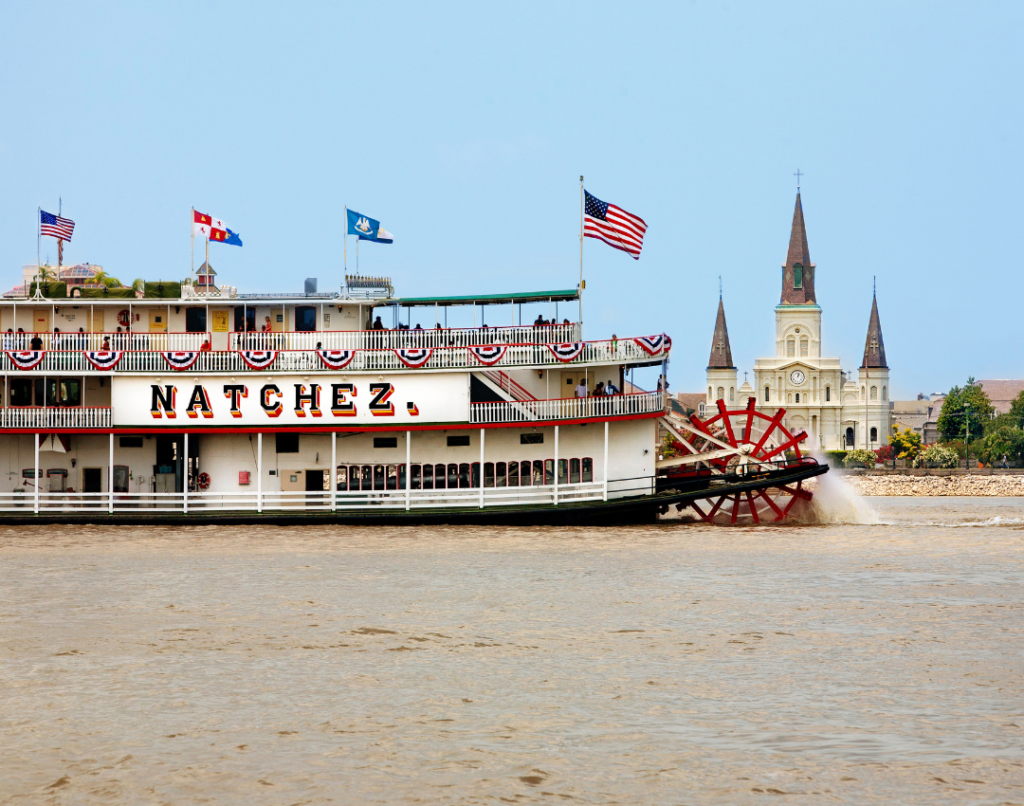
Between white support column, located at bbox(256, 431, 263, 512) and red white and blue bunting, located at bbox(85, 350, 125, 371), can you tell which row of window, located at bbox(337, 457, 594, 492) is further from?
red white and blue bunting, located at bbox(85, 350, 125, 371)

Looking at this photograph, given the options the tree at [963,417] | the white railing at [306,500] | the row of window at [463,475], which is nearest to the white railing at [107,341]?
the white railing at [306,500]

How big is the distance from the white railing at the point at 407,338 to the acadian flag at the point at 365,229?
13.3ft

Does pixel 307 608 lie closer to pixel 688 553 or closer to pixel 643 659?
pixel 643 659

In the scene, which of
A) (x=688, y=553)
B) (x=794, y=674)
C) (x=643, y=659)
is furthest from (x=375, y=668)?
(x=688, y=553)

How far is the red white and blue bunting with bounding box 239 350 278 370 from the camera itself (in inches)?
1313

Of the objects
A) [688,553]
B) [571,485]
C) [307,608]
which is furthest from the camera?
[571,485]

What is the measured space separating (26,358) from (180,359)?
4282mm

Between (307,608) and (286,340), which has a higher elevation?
(286,340)

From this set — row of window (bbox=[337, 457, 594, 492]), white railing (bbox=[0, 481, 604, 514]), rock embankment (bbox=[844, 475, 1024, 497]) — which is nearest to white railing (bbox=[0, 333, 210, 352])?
white railing (bbox=[0, 481, 604, 514])

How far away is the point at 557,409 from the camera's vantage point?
3294cm

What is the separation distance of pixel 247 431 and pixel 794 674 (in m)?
21.0

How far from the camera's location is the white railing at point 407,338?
33875 millimetres

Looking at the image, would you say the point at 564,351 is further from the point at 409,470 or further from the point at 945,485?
the point at 945,485

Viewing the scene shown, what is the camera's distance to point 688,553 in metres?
28.0
